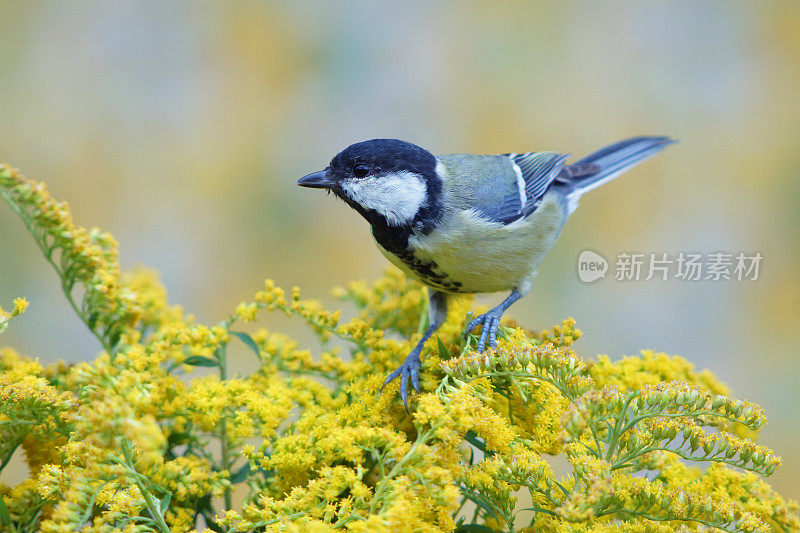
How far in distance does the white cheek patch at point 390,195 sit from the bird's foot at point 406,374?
1.15 feet

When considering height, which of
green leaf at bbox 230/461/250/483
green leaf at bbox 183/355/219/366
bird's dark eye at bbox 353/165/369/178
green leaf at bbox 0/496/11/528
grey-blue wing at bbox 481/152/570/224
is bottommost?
green leaf at bbox 0/496/11/528

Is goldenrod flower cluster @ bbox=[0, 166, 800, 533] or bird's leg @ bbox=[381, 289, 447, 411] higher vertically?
bird's leg @ bbox=[381, 289, 447, 411]

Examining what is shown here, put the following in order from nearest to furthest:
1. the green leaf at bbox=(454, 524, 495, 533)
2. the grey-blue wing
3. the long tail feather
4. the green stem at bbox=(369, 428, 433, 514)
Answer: the green stem at bbox=(369, 428, 433, 514) → the green leaf at bbox=(454, 524, 495, 533) → the grey-blue wing → the long tail feather

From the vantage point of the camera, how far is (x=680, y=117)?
261 centimetres

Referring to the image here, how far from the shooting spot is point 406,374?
99cm

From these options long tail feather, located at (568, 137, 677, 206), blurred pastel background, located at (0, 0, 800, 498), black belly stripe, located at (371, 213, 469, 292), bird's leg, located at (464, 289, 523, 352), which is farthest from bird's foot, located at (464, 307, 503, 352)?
blurred pastel background, located at (0, 0, 800, 498)

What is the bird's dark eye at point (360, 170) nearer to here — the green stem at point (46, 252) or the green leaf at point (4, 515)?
the green stem at point (46, 252)

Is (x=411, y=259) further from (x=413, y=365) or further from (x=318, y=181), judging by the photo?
(x=413, y=365)

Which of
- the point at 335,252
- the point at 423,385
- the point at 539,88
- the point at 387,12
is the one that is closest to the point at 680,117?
the point at 539,88

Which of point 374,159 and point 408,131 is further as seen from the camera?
point 408,131

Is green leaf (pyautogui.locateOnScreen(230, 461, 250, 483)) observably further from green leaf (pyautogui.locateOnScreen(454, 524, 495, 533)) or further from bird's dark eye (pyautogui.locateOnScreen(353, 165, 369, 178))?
bird's dark eye (pyautogui.locateOnScreen(353, 165, 369, 178))

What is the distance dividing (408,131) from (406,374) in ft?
5.27

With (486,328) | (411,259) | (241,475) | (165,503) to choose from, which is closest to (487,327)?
(486,328)

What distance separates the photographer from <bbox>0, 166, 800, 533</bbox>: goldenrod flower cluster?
708 mm
